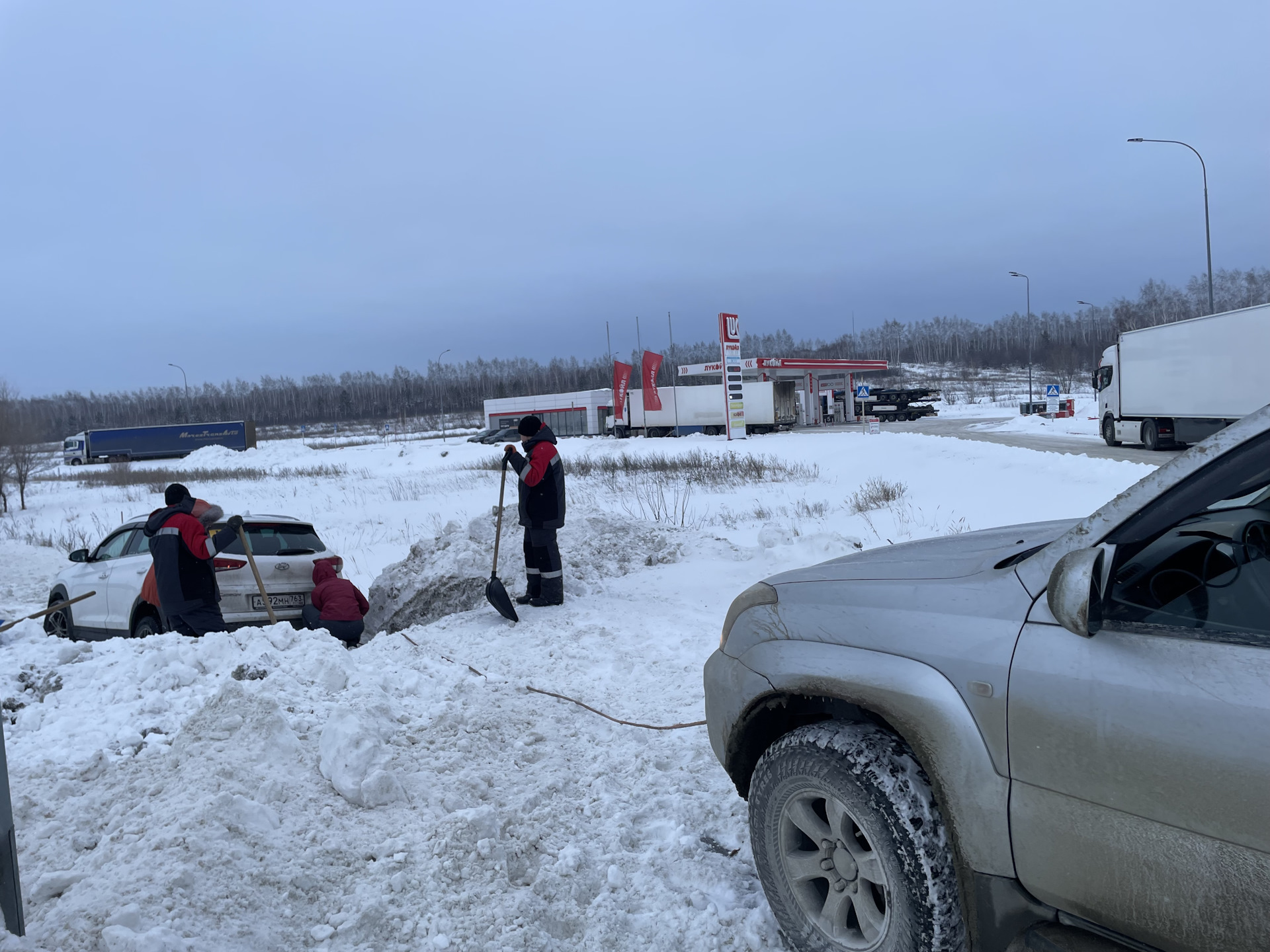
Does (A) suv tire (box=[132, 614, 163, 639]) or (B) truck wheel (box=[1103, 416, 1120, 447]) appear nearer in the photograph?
(A) suv tire (box=[132, 614, 163, 639])

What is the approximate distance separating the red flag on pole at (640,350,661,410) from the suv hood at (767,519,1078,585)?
41535 mm

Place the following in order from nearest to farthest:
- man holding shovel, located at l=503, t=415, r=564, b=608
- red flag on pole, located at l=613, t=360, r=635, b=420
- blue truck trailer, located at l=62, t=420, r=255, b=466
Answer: man holding shovel, located at l=503, t=415, r=564, b=608, red flag on pole, located at l=613, t=360, r=635, b=420, blue truck trailer, located at l=62, t=420, r=255, b=466

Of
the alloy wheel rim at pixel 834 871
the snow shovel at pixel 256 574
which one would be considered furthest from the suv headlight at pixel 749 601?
the snow shovel at pixel 256 574

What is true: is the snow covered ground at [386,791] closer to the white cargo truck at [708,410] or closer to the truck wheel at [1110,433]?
the truck wheel at [1110,433]

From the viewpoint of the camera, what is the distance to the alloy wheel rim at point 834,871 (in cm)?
232

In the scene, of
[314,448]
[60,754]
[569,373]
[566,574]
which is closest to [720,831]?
[60,754]

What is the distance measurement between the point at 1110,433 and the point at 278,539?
85.8 feet

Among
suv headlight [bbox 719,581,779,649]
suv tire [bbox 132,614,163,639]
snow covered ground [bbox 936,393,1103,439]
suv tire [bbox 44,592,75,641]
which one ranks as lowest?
snow covered ground [bbox 936,393,1103,439]

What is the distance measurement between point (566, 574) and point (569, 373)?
5717 inches

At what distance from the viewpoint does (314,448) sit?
218 ft

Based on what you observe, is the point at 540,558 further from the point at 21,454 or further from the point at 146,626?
the point at 21,454

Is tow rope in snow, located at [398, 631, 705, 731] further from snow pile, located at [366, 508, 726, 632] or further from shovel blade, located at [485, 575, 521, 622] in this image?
snow pile, located at [366, 508, 726, 632]

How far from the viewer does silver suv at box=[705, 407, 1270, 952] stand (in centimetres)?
163

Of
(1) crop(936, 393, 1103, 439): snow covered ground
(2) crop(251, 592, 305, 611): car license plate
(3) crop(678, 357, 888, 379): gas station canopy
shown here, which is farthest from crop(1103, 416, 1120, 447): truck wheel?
(2) crop(251, 592, 305, 611): car license plate
